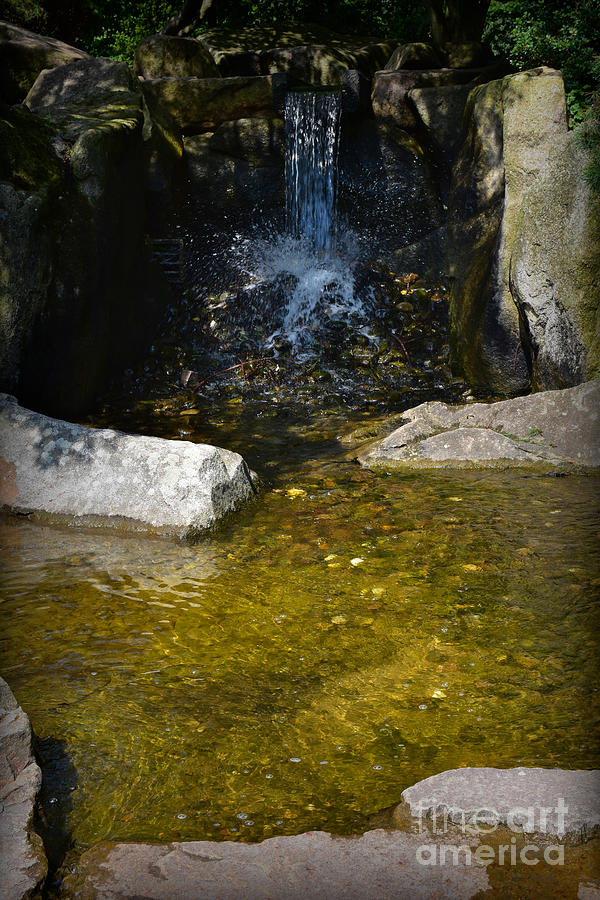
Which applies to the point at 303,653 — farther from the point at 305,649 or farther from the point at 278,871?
the point at 278,871

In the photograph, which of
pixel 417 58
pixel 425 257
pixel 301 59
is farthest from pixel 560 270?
pixel 301 59

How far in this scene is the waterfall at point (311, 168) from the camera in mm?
9789

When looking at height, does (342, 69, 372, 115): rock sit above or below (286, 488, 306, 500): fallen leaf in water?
above

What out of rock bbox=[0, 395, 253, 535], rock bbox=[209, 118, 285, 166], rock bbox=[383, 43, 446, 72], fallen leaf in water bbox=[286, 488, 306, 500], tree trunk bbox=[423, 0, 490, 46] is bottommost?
fallen leaf in water bbox=[286, 488, 306, 500]

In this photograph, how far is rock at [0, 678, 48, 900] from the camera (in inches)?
72.1

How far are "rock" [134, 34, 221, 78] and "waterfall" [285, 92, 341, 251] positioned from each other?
1.60 meters

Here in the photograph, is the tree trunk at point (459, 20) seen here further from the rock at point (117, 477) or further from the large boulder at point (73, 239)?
the rock at point (117, 477)

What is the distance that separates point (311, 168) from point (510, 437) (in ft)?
19.1

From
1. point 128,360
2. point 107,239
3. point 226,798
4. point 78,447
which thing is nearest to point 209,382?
point 128,360

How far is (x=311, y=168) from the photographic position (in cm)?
991

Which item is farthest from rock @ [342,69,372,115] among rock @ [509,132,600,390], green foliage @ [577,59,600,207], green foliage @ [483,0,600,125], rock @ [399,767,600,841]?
rock @ [399,767,600,841]

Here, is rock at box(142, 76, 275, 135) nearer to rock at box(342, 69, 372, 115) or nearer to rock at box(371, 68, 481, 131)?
rock at box(342, 69, 372, 115)

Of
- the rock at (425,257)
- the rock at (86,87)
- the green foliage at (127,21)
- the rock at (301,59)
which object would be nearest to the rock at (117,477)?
the rock at (86,87)

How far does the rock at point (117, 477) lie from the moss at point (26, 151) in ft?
8.44
